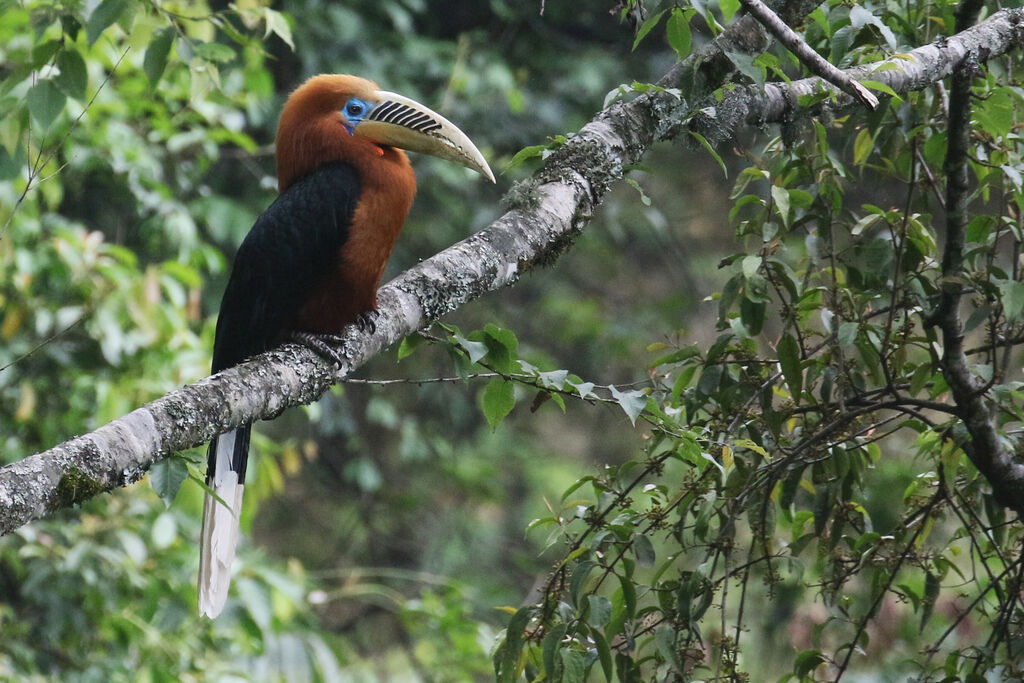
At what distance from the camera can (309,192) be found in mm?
2639

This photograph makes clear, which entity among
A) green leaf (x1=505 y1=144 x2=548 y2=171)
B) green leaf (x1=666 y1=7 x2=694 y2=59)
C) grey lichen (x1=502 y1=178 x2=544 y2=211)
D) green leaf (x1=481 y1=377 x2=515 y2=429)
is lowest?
green leaf (x1=481 y1=377 x2=515 y2=429)

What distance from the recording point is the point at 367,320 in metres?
2.28

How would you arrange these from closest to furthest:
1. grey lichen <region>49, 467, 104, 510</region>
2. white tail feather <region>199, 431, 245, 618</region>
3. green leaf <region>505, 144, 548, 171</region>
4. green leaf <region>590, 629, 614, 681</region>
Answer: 1. grey lichen <region>49, 467, 104, 510</region>
2. green leaf <region>590, 629, 614, 681</region>
3. green leaf <region>505, 144, 548, 171</region>
4. white tail feather <region>199, 431, 245, 618</region>

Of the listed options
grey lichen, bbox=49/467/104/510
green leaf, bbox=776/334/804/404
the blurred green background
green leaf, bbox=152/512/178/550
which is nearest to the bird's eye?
the blurred green background

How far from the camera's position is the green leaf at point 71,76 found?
91.9 inches

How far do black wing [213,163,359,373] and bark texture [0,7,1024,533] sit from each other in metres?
0.38

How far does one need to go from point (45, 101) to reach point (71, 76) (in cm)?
10

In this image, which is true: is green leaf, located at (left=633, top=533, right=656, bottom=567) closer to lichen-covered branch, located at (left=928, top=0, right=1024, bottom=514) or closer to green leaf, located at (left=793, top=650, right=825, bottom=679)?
green leaf, located at (left=793, top=650, right=825, bottom=679)

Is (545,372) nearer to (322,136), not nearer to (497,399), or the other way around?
(497,399)

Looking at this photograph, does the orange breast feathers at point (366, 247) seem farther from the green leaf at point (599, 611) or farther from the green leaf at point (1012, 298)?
the green leaf at point (1012, 298)

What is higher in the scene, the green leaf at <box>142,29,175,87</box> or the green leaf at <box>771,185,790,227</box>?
the green leaf at <box>142,29,175,87</box>

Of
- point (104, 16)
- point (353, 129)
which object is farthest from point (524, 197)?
point (104, 16)

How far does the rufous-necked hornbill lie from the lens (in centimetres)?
253

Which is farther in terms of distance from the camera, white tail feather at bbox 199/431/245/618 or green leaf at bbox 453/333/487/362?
white tail feather at bbox 199/431/245/618
